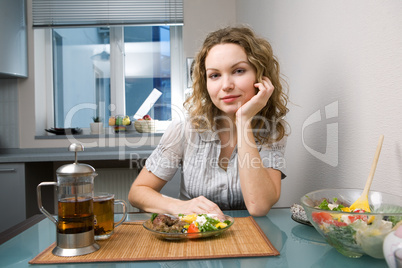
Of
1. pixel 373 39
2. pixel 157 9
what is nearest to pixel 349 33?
pixel 373 39

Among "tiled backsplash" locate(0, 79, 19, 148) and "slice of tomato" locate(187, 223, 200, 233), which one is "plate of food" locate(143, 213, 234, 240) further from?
"tiled backsplash" locate(0, 79, 19, 148)

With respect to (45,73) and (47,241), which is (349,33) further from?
(45,73)

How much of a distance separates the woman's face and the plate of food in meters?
0.50

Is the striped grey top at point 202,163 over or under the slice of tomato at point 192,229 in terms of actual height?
over

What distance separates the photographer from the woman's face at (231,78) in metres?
1.28

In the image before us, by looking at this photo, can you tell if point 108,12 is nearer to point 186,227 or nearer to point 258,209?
point 258,209

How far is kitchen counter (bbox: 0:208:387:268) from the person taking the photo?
723 mm

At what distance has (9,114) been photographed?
335 cm

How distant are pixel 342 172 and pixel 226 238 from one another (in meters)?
0.59

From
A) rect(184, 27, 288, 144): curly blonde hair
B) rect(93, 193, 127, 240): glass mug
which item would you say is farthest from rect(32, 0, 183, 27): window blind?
rect(93, 193, 127, 240): glass mug

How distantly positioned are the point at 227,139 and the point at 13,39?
2.51m

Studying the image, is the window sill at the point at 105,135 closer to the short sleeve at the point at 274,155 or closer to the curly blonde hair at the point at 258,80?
the curly blonde hair at the point at 258,80

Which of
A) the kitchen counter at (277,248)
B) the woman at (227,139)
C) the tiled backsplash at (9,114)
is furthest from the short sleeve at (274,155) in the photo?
the tiled backsplash at (9,114)

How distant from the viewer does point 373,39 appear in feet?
3.38
